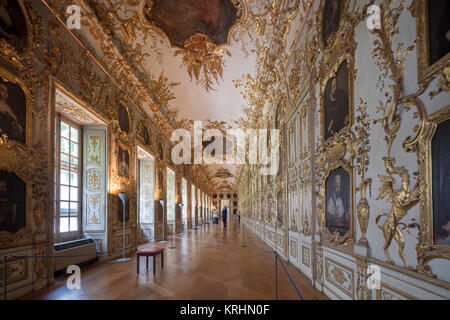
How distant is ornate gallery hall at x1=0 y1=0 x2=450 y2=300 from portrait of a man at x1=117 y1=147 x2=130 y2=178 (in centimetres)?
10

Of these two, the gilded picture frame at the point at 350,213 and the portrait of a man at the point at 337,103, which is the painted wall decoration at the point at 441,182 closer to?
the gilded picture frame at the point at 350,213

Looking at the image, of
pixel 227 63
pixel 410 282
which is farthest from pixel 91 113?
pixel 410 282

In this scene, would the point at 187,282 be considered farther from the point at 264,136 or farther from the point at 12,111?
the point at 264,136

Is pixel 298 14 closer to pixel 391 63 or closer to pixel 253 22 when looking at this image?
pixel 253 22

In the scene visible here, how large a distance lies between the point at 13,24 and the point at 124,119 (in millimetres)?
5380

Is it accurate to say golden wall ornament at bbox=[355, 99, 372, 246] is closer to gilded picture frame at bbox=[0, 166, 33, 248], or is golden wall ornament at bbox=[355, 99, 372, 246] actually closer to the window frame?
gilded picture frame at bbox=[0, 166, 33, 248]

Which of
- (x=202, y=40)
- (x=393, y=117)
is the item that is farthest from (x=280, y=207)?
(x=202, y=40)

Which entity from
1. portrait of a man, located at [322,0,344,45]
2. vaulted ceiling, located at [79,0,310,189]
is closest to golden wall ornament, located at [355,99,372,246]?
portrait of a man, located at [322,0,344,45]

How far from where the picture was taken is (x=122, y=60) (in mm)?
8734

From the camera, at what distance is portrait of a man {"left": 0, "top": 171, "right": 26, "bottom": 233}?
14.5 feet

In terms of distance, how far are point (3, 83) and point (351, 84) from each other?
6.19 metres

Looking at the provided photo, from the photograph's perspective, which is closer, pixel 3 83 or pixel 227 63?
pixel 3 83

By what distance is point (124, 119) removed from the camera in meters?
9.99

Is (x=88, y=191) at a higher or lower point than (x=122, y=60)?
lower
